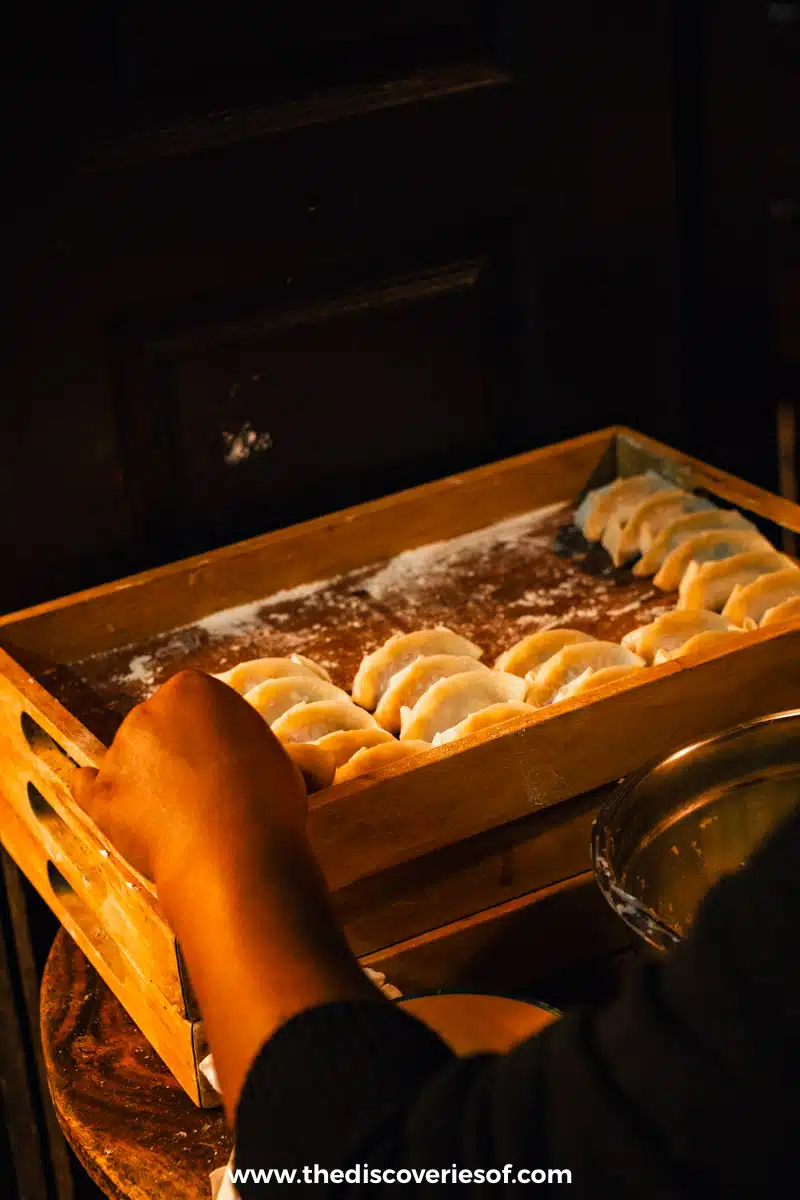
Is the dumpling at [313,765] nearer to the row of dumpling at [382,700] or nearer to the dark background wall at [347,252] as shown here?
the row of dumpling at [382,700]

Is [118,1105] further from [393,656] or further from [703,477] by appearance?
[703,477]

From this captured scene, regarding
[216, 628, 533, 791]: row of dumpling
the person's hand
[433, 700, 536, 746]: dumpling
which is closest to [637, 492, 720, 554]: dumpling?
[216, 628, 533, 791]: row of dumpling

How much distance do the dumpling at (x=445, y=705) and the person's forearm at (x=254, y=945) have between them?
0.56 meters

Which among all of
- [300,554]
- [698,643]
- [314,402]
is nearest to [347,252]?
[314,402]

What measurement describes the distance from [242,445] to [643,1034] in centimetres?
145

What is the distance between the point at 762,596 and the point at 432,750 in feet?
1.86

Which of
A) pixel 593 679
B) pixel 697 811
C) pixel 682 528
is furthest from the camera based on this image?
pixel 682 528

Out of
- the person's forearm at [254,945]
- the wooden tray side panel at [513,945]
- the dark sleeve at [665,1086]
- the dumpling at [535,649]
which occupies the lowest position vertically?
the wooden tray side panel at [513,945]

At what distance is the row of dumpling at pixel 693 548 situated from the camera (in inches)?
73.7

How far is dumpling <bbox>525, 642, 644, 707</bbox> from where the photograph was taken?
174 cm

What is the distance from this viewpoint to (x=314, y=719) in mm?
1695

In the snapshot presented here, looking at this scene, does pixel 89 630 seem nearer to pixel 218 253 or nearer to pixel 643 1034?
pixel 218 253

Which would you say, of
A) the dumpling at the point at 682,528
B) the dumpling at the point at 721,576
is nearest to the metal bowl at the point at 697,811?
the dumpling at the point at 721,576

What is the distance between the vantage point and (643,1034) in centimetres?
74
